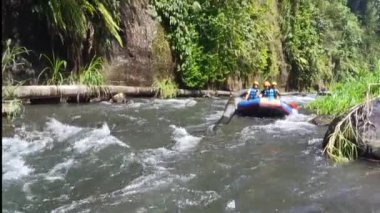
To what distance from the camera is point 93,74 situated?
1280 centimetres

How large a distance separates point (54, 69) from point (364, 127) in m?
7.46

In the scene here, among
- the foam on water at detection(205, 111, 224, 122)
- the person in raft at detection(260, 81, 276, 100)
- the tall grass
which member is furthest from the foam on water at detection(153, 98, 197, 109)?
the tall grass

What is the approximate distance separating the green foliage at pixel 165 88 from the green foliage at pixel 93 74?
7.55ft

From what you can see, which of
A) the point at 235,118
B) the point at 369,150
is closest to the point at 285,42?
the point at 235,118

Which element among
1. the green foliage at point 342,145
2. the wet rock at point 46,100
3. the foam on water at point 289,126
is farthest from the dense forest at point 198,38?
the green foliage at point 342,145

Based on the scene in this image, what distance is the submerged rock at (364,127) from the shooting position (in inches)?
293

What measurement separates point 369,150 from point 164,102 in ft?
23.4

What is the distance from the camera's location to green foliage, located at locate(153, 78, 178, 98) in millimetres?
15133

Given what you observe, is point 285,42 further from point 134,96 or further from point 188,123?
point 188,123

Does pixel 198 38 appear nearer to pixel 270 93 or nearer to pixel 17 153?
pixel 270 93

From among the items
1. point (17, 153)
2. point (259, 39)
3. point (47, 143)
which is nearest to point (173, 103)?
point (47, 143)

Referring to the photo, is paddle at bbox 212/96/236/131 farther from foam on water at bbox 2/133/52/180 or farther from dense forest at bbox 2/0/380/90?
foam on water at bbox 2/133/52/180

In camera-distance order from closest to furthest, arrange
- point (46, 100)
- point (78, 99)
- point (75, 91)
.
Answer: point (46, 100) → point (75, 91) → point (78, 99)

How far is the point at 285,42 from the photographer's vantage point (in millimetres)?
25188
